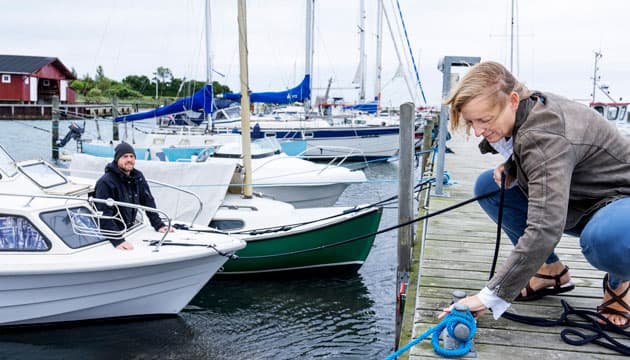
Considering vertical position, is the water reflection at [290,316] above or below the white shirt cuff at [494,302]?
below

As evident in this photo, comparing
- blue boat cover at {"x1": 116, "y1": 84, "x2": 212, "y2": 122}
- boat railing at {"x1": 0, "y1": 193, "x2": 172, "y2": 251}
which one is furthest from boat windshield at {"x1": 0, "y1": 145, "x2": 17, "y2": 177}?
blue boat cover at {"x1": 116, "y1": 84, "x2": 212, "y2": 122}

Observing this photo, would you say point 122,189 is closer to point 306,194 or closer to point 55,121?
point 306,194

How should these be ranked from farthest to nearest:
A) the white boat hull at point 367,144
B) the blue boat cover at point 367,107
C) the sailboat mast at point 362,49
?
the blue boat cover at point 367,107
the sailboat mast at point 362,49
the white boat hull at point 367,144

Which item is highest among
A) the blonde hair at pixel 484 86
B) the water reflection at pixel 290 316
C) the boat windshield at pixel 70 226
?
the blonde hair at pixel 484 86

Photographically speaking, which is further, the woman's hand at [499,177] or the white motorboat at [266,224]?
the white motorboat at [266,224]

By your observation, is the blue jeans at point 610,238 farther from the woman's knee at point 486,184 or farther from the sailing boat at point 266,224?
the sailing boat at point 266,224

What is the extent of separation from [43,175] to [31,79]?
5524 centimetres

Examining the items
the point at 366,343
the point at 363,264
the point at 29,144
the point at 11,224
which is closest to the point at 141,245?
the point at 11,224

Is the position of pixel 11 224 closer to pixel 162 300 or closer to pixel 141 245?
pixel 141 245

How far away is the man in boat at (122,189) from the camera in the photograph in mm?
6922

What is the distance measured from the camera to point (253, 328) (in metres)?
7.68

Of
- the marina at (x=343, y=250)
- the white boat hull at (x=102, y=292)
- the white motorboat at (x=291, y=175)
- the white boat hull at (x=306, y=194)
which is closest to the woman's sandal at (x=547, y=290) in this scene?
the marina at (x=343, y=250)

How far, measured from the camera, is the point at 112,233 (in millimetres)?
6773

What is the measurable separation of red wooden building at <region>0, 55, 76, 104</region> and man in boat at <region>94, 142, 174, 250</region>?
181 feet
